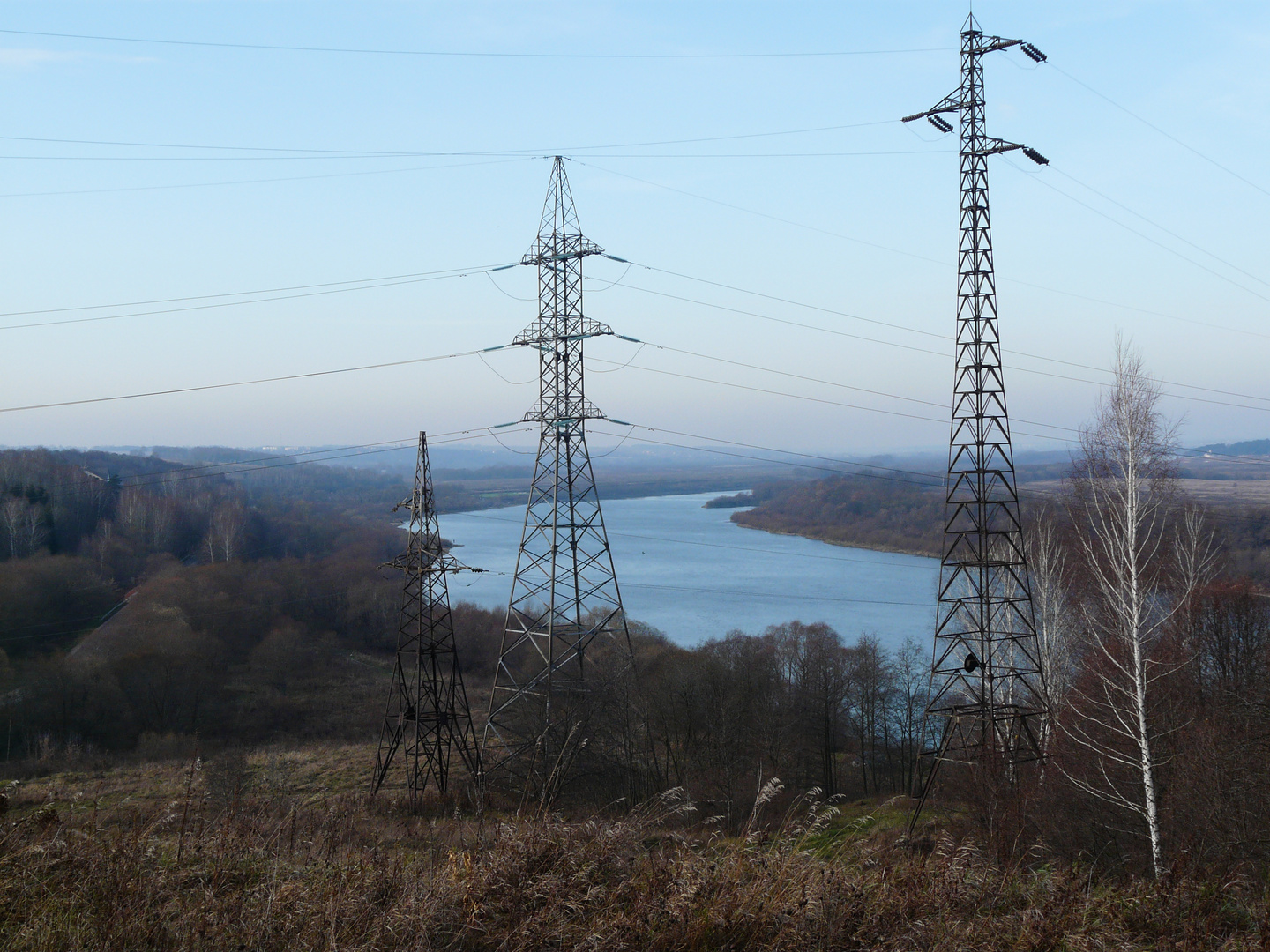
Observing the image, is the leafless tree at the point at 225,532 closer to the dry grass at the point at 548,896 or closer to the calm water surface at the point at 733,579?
the calm water surface at the point at 733,579

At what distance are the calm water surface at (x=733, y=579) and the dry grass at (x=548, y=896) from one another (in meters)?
19.0

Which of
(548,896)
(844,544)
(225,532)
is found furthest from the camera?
(844,544)

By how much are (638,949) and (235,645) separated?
27.9m

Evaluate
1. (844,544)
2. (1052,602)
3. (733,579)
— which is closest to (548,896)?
(1052,602)

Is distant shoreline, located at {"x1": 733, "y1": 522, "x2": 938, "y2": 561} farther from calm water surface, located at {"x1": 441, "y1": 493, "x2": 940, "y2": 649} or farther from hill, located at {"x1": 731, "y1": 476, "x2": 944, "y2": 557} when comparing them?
calm water surface, located at {"x1": 441, "y1": 493, "x2": 940, "y2": 649}

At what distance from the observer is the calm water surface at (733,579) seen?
103 ft

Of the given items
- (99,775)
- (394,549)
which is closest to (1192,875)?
(99,775)

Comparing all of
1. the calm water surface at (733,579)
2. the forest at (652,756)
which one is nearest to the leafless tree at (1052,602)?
the forest at (652,756)

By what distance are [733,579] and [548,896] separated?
37.4 meters

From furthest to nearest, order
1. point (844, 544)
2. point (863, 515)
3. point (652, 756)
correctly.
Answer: point (863, 515) < point (844, 544) < point (652, 756)

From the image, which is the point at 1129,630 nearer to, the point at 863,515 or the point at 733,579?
the point at 733,579

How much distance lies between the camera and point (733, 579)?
130ft

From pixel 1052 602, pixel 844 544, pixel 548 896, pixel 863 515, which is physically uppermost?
pixel 548 896

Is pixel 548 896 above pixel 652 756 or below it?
above
